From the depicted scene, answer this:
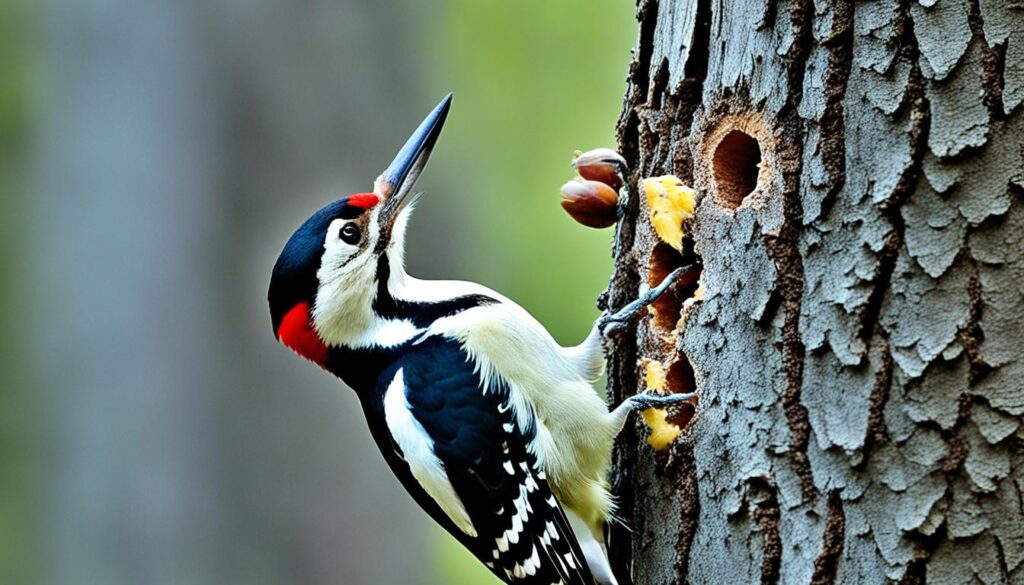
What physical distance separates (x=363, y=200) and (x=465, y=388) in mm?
582

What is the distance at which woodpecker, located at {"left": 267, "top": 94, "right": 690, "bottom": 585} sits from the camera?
102 inches

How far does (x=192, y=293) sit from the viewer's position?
15.7ft

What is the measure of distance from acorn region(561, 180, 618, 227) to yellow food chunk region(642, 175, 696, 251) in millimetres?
237

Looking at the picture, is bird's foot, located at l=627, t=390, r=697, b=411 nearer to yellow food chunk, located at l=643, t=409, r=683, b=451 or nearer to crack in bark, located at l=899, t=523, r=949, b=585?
yellow food chunk, located at l=643, t=409, r=683, b=451

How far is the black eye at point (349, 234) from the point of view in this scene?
2871 mm

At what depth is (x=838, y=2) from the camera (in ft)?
6.33

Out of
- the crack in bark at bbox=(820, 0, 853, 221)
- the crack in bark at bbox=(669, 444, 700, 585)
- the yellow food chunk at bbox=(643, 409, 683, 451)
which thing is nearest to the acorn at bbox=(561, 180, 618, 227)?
the yellow food chunk at bbox=(643, 409, 683, 451)

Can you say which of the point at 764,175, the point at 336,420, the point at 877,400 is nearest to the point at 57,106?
the point at 336,420

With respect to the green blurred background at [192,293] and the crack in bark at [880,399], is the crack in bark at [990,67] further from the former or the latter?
the green blurred background at [192,293]

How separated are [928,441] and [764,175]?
22.2 inches

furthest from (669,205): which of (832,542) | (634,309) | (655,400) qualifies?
(832,542)

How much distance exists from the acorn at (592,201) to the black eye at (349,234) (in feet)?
1.92

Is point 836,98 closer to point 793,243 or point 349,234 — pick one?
point 793,243

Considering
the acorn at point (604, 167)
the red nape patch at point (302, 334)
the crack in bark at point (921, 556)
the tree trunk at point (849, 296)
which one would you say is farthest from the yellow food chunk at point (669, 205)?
the red nape patch at point (302, 334)
